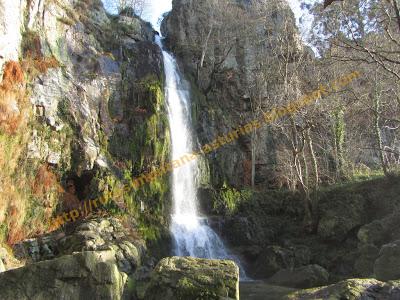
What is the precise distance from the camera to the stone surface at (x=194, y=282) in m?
5.76

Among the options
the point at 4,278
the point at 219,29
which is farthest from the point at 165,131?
the point at 4,278

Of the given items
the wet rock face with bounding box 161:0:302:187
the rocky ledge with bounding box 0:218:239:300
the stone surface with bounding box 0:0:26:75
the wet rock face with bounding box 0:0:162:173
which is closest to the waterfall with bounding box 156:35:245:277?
the wet rock face with bounding box 161:0:302:187

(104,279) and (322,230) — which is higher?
(104,279)

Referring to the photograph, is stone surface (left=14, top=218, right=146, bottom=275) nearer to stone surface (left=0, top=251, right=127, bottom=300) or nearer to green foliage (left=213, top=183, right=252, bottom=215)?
green foliage (left=213, top=183, right=252, bottom=215)

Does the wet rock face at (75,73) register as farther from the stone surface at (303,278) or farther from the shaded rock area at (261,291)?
the stone surface at (303,278)

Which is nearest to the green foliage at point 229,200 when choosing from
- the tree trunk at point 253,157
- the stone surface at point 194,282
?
the tree trunk at point 253,157

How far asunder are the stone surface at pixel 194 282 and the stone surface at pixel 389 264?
13.4 feet

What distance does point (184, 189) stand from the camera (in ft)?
65.0

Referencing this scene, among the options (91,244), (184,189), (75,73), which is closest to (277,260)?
(184,189)

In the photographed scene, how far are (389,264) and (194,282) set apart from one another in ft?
15.8

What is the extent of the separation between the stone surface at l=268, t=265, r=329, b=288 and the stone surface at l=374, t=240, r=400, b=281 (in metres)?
4.39

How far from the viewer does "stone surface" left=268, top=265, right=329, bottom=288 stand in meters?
12.9

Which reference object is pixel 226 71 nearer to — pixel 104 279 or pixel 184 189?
pixel 184 189

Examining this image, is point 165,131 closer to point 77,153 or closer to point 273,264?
point 77,153
